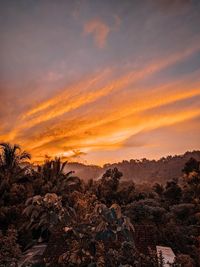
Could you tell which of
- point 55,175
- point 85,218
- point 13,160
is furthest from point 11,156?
point 85,218

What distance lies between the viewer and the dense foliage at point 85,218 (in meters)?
3.64

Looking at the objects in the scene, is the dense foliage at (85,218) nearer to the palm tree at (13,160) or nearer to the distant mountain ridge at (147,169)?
the palm tree at (13,160)

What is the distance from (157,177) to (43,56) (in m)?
76.4

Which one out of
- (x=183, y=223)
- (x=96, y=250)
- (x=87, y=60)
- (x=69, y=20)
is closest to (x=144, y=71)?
(x=87, y=60)

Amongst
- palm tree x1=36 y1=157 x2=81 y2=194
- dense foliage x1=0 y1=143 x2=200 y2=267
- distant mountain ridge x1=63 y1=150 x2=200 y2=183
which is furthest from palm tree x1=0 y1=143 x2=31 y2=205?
distant mountain ridge x1=63 y1=150 x2=200 y2=183

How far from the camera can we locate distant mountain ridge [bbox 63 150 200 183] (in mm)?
84188

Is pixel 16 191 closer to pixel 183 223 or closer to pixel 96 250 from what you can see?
pixel 183 223

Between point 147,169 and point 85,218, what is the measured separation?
97.5 metres

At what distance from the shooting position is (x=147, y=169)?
99625 millimetres

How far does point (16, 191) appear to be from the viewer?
19859 millimetres

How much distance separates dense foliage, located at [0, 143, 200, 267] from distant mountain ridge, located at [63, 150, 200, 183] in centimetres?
4982

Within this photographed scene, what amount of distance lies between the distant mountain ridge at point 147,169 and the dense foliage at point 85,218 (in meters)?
49.8

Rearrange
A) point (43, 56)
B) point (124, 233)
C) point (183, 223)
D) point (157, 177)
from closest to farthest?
point (124, 233) → point (43, 56) → point (183, 223) → point (157, 177)

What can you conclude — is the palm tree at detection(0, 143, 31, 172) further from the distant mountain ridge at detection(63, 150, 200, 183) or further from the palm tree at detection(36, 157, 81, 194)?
the distant mountain ridge at detection(63, 150, 200, 183)
